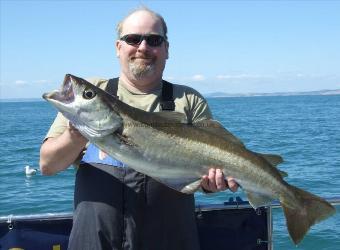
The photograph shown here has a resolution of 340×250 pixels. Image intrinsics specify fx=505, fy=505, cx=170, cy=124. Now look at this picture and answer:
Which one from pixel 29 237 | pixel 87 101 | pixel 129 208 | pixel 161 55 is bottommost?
pixel 29 237

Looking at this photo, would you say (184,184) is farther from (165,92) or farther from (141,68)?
(141,68)

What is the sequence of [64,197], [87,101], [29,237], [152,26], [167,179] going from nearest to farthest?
[87,101]
[167,179]
[152,26]
[29,237]
[64,197]

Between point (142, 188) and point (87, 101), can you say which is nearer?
Result: point (87, 101)

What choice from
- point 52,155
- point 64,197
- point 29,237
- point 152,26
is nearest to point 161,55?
point 152,26

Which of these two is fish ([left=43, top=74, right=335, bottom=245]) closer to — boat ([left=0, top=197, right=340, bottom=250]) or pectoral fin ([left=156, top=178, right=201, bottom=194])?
pectoral fin ([left=156, top=178, right=201, bottom=194])

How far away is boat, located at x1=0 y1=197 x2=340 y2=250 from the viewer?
509 centimetres

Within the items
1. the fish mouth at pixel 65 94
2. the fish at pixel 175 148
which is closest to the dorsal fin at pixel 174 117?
the fish at pixel 175 148

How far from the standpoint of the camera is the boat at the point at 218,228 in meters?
5.09

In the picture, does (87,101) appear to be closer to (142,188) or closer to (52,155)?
(52,155)

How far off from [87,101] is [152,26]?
1011 millimetres

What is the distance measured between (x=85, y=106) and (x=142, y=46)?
0.84 metres

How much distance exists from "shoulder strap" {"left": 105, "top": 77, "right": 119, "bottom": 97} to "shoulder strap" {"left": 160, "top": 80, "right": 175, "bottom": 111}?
0.43 m

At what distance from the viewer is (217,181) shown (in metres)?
4.18

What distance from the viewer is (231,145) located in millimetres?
4234
